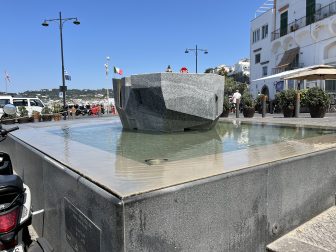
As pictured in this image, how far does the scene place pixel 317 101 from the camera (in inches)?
546

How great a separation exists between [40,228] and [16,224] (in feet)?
5.17

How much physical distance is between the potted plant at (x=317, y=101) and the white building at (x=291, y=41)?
773 cm

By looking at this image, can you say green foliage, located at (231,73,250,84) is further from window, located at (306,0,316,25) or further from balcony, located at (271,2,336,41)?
window, located at (306,0,316,25)

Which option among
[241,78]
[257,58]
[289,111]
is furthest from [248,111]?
[241,78]

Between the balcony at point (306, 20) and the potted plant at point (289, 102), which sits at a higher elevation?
the balcony at point (306, 20)

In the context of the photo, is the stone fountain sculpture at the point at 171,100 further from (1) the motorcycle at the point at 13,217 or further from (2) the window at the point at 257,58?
(2) the window at the point at 257,58

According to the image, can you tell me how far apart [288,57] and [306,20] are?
3557 mm

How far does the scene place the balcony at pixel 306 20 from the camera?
26.5 m

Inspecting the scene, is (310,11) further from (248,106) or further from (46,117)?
(46,117)

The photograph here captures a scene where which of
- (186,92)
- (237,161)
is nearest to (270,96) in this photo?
(186,92)

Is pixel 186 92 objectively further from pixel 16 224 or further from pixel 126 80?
pixel 16 224

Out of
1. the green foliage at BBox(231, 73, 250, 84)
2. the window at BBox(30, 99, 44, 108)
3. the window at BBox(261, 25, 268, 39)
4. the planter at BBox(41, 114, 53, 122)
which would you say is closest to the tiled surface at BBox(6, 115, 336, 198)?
the planter at BBox(41, 114, 53, 122)

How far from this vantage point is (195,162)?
311cm

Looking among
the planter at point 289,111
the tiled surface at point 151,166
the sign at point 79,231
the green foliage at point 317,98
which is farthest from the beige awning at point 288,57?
the sign at point 79,231
